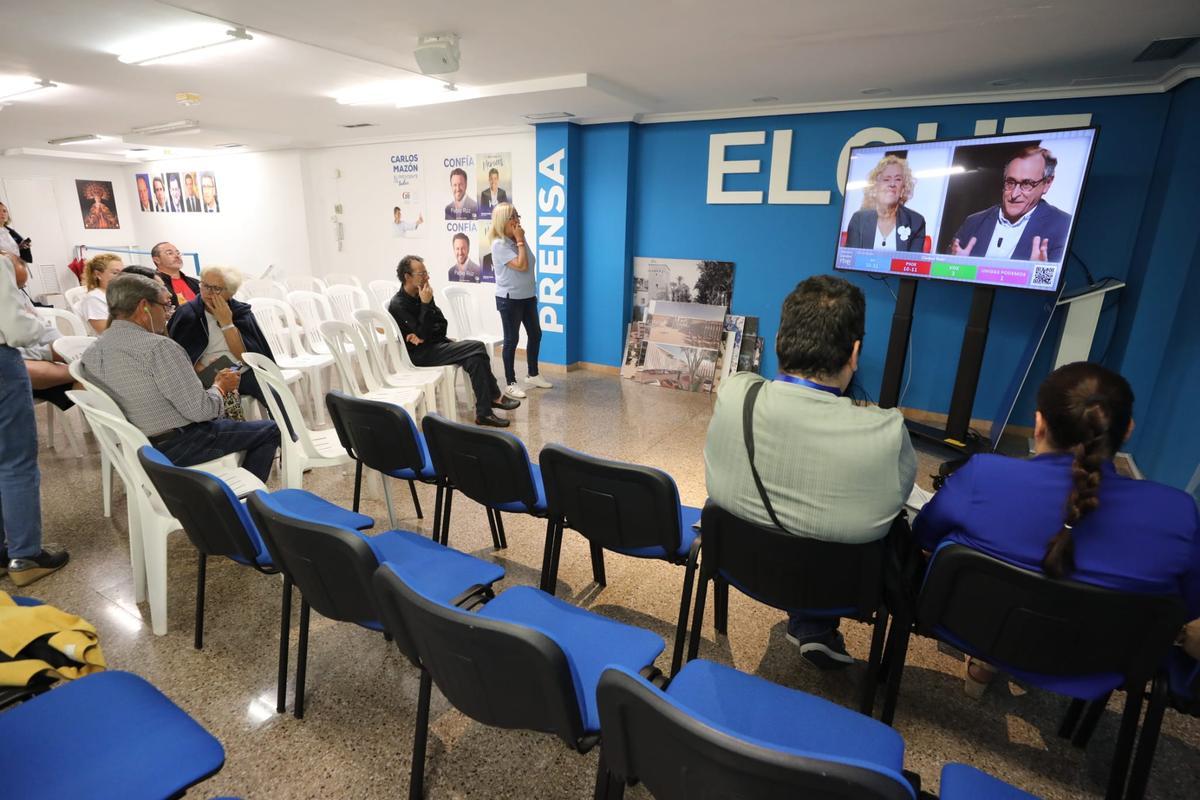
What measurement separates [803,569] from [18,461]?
10.5 feet

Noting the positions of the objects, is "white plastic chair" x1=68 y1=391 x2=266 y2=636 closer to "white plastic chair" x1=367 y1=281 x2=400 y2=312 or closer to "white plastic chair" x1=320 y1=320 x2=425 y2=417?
"white plastic chair" x1=320 y1=320 x2=425 y2=417

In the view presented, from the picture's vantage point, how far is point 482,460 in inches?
88.6

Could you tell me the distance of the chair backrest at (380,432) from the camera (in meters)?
2.48

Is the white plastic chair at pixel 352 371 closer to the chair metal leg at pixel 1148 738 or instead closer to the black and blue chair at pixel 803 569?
the black and blue chair at pixel 803 569

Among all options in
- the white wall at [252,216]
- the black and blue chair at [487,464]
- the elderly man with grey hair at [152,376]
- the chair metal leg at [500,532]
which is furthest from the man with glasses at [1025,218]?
the white wall at [252,216]

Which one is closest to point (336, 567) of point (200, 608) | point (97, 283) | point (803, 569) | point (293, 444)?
point (200, 608)

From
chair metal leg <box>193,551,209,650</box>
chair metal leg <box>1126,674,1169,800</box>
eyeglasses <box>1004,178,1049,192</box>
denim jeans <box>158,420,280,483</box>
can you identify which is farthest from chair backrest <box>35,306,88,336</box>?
eyeglasses <box>1004,178,1049,192</box>

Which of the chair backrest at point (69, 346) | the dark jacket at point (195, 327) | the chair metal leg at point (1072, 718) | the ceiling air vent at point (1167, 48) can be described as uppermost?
the ceiling air vent at point (1167, 48)

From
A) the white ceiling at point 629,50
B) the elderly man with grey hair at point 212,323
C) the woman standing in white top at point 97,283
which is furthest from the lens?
the woman standing in white top at point 97,283

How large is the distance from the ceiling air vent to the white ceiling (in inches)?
2.6

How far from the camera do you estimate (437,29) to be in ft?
11.6

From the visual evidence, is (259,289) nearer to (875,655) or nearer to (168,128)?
(168,128)

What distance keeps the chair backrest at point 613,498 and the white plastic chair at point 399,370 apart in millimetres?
2228

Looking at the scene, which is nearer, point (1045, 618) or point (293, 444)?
point (1045, 618)
